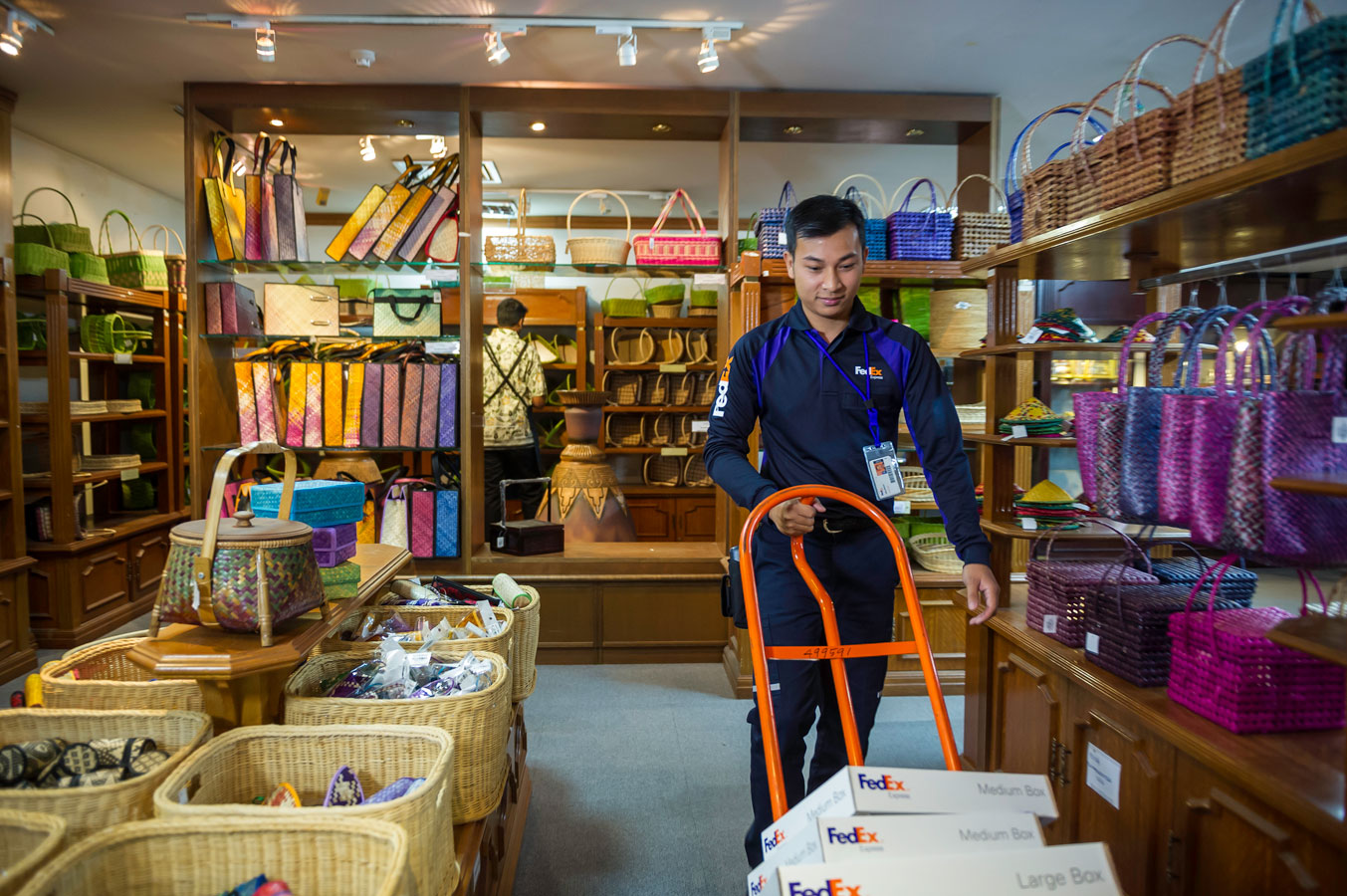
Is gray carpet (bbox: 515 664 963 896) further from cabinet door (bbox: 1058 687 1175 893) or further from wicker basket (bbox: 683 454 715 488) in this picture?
wicker basket (bbox: 683 454 715 488)

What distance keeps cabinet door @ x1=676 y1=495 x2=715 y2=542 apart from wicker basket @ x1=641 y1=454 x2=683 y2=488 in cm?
20

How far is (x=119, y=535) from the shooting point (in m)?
4.93

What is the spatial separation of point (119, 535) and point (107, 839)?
448cm

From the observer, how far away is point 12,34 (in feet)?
11.0

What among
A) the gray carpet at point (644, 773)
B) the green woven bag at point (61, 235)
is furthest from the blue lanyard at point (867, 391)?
the green woven bag at point (61, 235)

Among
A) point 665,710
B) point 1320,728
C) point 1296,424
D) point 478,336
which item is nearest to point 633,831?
point 665,710

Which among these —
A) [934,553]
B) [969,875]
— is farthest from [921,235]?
[969,875]

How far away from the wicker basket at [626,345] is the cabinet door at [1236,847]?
222 inches

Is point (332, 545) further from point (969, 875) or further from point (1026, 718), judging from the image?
point (1026, 718)

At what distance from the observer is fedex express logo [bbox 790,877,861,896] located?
1.04 m

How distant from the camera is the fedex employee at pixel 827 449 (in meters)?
2.03

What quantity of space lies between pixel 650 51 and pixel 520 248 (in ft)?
3.88

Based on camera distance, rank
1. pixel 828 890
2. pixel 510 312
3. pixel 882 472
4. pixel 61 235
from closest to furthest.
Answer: pixel 828 890 < pixel 882 472 < pixel 61 235 < pixel 510 312

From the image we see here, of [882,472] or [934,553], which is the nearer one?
[882,472]
